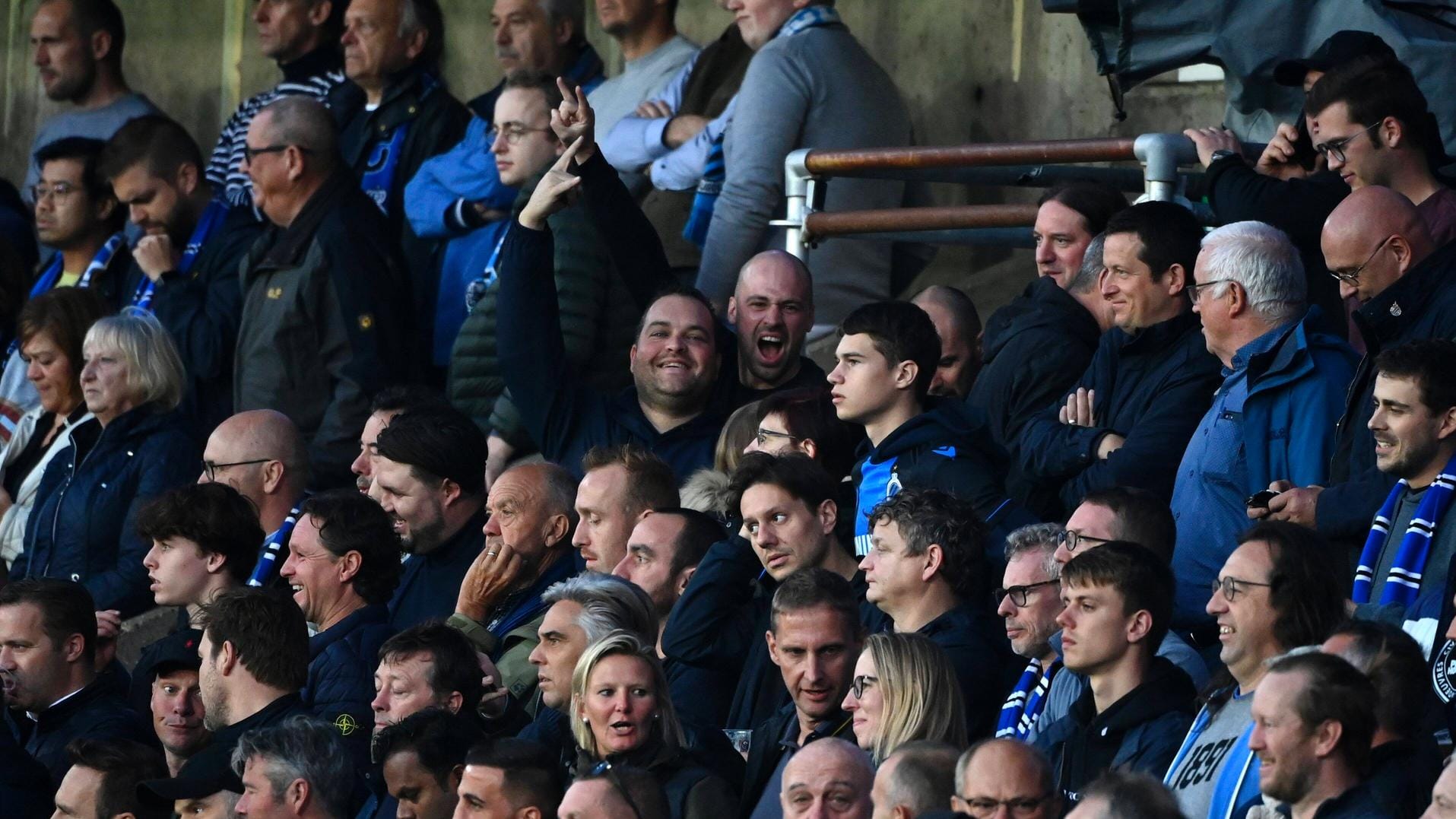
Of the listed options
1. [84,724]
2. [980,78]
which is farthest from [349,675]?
[980,78]

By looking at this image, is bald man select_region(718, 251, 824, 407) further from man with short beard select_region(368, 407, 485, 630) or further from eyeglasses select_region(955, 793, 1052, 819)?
eyeglasses select_region(955, 793, 1052, 819)

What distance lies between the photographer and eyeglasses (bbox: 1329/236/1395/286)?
6680 mm

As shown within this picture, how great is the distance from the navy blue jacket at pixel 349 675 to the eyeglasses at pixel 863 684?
5.14 ft

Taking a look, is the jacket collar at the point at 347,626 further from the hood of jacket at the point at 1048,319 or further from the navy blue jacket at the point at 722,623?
the hood of jacket at the point at 1048,319

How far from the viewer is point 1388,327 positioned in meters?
6.61

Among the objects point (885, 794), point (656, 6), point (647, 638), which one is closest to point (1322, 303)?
point (647, 638)

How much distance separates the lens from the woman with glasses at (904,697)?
5.94m

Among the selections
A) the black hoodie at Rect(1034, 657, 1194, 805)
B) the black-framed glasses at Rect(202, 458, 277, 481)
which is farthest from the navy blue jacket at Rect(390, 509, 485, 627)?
the black hoodie at Rect(1034, 657, 1194, 805)

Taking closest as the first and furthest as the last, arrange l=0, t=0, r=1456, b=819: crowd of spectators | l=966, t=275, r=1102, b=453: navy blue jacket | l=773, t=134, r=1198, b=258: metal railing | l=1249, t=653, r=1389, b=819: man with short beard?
l=1249, t=653, r=1389, b=819: man with short beard < l=0, t=0, r=1456, b=819: crowd of spectators < l=966, t=275, r=1102, b=453: navy blue jacket < l=773, t=134, r=1198, b=258: metal railing

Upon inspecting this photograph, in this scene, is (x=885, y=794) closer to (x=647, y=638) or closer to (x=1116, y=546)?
(x=1116, y=546)

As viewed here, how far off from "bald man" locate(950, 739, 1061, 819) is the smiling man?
1.66 metres

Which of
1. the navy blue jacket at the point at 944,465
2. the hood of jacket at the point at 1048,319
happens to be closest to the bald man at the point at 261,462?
the navy blue jacket at the point at 944,465

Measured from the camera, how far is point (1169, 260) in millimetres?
7152

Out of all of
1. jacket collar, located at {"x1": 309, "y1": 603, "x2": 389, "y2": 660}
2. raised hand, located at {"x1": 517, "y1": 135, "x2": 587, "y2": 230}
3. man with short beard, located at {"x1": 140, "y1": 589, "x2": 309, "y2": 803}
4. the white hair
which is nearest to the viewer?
the white hair
